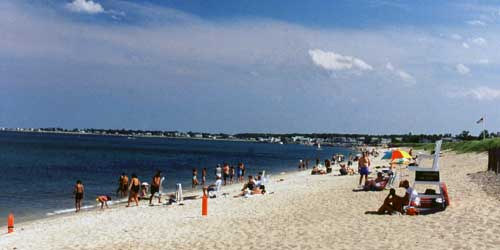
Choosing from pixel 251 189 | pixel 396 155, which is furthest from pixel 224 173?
pixel 396 155

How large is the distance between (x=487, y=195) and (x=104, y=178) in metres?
30.3

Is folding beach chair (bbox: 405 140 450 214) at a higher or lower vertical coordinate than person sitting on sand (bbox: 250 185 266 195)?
higher

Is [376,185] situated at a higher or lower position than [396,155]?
lower

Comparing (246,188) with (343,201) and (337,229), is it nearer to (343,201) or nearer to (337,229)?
(343,201)

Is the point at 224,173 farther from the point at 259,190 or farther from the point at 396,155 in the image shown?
the point at 396,155

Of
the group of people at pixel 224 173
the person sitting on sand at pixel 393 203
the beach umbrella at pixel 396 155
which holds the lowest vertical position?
the group of people at pixel 224 173

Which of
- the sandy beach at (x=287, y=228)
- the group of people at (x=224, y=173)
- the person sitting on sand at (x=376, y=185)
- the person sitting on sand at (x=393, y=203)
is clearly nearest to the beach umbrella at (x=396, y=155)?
the person sitting on sand at (x=376, y=185)

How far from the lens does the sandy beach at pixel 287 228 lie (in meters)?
11.2

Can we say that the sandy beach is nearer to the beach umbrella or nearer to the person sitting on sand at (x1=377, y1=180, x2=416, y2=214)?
the person sitting on sand at (x1=377, y1=180, x2=416, y2=214)

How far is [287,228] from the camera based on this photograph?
43.1ft

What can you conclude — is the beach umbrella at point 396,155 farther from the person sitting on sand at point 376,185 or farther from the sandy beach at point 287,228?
the sandy beach at point 287,228

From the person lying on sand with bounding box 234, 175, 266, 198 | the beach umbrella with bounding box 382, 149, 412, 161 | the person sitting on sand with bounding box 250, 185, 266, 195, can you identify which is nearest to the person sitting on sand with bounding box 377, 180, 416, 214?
the beach umbrella with bounding box 382, 149, 412, 161

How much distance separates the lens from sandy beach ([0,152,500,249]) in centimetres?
1122

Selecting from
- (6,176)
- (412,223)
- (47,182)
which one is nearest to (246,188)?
(412,223)
